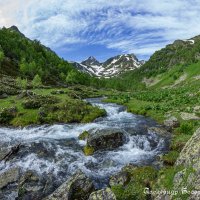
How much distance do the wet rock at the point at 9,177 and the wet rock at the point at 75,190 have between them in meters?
4.68

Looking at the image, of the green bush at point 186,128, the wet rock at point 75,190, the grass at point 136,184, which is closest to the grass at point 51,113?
the green bush at point 186,128

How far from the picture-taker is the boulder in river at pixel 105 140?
30766 mm

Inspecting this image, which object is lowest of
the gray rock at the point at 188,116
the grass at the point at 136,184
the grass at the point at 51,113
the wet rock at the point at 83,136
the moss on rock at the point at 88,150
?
the grass at the point at 136,184

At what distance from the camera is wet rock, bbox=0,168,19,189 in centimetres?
2323

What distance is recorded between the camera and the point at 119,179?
22.6 metres

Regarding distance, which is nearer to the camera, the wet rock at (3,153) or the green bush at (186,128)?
the wet rock at (3,153)

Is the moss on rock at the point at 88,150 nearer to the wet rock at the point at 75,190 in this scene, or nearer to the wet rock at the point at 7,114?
the wet rock at the point at 75,190

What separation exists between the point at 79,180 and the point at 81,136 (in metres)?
14.1

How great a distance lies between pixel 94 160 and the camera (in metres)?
27.7

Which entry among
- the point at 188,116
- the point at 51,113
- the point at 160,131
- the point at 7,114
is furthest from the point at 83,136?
the point at 7,114

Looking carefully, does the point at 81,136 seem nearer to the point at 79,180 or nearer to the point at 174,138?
the point at 174,138

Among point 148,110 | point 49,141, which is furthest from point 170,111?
point 49,141

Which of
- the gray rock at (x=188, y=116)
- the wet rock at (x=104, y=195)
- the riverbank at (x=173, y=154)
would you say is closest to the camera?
the wet rock at (x=104, y=195)

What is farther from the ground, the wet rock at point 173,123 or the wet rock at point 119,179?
the wet rock at point 173,123
